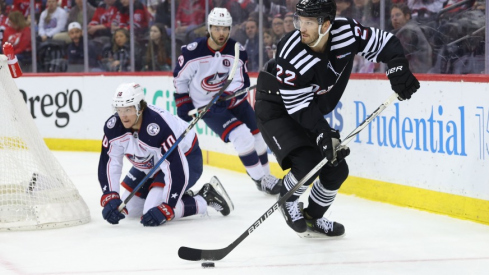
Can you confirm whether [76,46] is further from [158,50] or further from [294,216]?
[294,216]

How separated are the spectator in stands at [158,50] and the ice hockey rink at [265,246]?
3343mm

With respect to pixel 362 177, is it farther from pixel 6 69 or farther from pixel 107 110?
pixel 107 110

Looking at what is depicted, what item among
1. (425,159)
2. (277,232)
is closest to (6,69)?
(277,232)

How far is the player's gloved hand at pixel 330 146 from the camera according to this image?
3.48m

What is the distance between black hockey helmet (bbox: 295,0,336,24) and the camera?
350 cm

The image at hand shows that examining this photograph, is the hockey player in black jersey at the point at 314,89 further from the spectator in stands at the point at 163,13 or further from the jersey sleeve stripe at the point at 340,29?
the spectator in stands at the point at 163,13

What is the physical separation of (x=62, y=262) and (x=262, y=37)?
371cm

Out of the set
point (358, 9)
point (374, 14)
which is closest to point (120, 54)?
point (358, 9)

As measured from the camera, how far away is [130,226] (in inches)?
176

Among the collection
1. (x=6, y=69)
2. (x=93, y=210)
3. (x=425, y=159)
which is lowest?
(x=93, y=210)

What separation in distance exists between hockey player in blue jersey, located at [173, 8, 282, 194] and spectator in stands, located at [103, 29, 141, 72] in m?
2.99

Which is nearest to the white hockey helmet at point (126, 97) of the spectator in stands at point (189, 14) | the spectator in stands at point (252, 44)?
the spectator in stands at point (252, 44)

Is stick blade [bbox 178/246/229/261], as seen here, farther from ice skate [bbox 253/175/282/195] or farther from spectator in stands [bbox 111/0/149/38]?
spectator in stands [bbox 111/0/149/38]

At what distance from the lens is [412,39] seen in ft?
17.9
